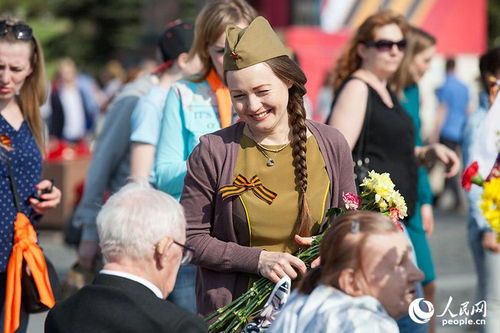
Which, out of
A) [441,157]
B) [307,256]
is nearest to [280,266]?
[307,256]

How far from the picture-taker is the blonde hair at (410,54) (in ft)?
19.7

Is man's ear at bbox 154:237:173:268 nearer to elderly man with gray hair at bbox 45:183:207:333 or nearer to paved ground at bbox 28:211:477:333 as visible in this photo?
elderly man with gray hair at bbox 45:183:207:333

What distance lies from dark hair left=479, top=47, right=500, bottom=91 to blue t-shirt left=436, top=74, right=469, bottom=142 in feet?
28.2

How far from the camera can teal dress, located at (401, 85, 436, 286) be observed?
17.5 feet

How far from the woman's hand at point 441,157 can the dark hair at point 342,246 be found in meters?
2.28

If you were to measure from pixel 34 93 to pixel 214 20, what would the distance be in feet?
3.29

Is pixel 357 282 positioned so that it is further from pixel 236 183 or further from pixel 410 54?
pixel 410 54

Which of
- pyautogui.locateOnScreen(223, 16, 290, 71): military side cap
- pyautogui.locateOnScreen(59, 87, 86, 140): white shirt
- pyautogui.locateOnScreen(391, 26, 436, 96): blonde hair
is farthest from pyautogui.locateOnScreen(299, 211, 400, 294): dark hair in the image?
pyautogui.locateOnScreen(59, 87, 86, 140): white shirt

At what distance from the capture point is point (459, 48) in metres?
20.5

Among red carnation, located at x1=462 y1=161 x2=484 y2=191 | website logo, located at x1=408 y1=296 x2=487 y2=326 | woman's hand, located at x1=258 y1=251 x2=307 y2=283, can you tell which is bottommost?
website logo, located at x1=408 y1=296 x2=487 y2=326

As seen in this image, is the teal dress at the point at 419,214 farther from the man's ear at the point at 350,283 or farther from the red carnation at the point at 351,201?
the man's ear at the point at 350,283

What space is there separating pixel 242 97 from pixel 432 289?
2462mm

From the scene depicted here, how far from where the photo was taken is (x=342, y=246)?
3.01 m

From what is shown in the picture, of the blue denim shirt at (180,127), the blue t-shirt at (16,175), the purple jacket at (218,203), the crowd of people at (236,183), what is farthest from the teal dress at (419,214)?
the blue t-shirt at (16,175)
